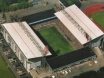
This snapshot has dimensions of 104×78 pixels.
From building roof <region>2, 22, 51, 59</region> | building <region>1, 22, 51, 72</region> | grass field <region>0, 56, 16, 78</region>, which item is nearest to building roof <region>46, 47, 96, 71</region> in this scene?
building <region>1, 22, 51, 72</region>

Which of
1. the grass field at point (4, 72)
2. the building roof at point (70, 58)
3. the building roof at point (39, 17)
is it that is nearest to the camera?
the grass field at point (4, 72)

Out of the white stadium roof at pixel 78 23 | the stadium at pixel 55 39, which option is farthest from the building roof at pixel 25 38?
the white stadium roof at pixel 78 23

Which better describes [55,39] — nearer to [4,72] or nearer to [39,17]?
[39,17]

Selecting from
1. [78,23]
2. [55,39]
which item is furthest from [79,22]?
[55,39]

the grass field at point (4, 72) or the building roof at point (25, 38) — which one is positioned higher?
Answer: the building roof at point (25, 38)

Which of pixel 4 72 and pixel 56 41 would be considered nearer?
pixel 4 72

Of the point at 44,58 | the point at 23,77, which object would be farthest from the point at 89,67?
the point at 23,77

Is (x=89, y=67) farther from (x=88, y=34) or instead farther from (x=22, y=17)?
(x=22, y=17)

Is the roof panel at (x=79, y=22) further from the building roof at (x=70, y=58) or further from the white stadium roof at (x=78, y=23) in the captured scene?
the building roof at (x=70, y=58)
